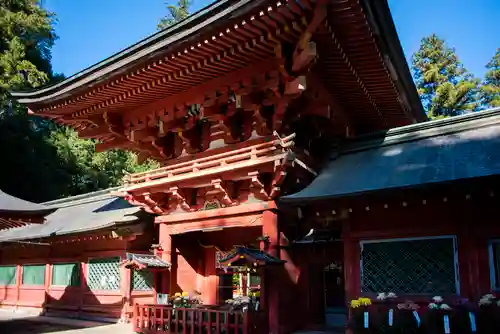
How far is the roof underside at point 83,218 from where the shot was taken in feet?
44.9

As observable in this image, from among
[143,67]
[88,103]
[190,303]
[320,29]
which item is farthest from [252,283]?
[320,29]

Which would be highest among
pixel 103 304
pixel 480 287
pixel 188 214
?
pixel 188 214

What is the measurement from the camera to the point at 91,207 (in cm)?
1753

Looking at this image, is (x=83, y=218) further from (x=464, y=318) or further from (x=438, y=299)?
(x=464, y=318)

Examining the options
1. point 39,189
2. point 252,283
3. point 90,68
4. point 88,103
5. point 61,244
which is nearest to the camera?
point 90,68

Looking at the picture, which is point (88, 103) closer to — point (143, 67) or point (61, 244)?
point (143, 67)

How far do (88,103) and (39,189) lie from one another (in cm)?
1912

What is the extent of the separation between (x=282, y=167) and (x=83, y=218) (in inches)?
378

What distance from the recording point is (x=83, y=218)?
15.9 meters

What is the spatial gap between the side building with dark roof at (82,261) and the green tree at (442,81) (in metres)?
25.0

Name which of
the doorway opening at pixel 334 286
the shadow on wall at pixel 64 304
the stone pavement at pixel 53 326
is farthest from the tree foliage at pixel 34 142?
the doorway opening at pixel 334 286

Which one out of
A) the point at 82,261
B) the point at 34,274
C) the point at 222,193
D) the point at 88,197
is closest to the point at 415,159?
the point at 222,193

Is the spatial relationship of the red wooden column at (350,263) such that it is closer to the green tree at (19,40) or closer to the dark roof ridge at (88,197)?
the dark roof ridge at (88,197)

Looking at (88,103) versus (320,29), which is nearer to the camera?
(320,29)
